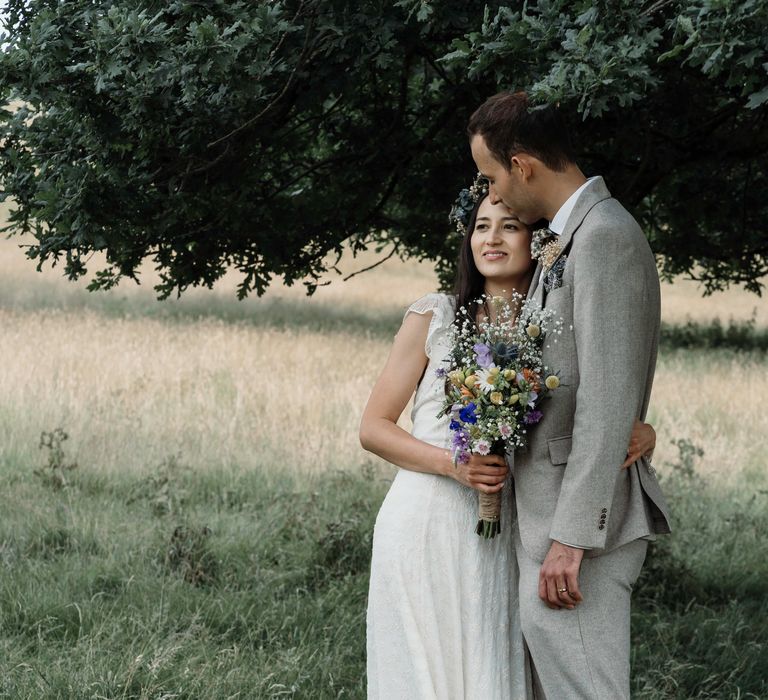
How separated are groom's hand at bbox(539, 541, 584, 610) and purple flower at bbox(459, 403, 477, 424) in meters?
0.41

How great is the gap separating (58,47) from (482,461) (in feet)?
6.36

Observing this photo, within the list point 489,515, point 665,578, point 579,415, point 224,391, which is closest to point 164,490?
point 665,578

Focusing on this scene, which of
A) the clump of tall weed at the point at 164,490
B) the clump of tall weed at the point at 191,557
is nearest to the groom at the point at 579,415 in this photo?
the clump of tall weed at the point at 191,557

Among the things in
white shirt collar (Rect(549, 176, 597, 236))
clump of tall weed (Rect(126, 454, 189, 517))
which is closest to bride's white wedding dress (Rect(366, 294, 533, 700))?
white shirt collar (Rect(549, 176, 597, 236))

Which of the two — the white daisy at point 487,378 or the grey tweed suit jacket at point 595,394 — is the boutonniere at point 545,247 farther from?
the white daisy at point 487,378

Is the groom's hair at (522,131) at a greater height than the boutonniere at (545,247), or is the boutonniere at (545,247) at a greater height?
the groom's hair at (522,131)

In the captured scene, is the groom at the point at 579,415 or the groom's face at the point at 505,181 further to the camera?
the groom's face at the point at 505,181

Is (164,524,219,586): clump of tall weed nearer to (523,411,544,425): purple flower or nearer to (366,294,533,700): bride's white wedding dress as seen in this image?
(366,294,533,700): bride's white wedding dress

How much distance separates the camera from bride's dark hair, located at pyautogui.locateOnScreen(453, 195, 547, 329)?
11.1ft

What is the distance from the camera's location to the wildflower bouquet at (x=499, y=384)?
2.84 m

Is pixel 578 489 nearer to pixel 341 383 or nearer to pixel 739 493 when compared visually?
pixel 739 493

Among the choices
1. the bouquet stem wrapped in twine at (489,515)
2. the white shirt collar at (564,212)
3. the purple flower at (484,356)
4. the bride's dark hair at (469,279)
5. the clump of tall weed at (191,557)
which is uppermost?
the white shirt collar at (564,212)

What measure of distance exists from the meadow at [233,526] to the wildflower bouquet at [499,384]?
6.97ft

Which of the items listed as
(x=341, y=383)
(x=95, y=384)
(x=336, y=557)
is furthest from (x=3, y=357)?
(x=336, y=557)
